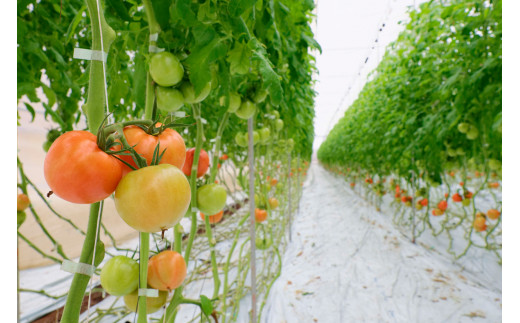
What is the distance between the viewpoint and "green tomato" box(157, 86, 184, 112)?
0.50m

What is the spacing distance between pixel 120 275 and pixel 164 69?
34 cm

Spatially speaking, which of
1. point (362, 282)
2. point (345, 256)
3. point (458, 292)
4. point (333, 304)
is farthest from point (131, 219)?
point (345, 256)

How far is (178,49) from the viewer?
580mm

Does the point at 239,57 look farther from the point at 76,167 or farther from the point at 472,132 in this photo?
the point at 472,132

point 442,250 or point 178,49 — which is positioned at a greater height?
point 178,49

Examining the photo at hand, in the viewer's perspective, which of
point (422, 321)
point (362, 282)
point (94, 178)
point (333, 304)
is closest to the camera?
point (94, 178)

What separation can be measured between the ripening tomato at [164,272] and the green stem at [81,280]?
0.16 m

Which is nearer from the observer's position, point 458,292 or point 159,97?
point 159,97

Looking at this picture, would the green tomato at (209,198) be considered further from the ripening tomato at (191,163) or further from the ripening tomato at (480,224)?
the ripening tomato at (480,224)

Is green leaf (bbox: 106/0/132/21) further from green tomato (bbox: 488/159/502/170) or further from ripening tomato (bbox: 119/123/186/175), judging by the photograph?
green tomato (bbox: 488/159/502/170)

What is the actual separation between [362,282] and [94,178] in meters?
2.40

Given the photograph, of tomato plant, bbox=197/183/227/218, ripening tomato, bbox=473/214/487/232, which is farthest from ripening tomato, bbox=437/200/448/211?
tomato plant, bbox=197/183/227/218

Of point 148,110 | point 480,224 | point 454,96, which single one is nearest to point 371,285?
point 480,224
